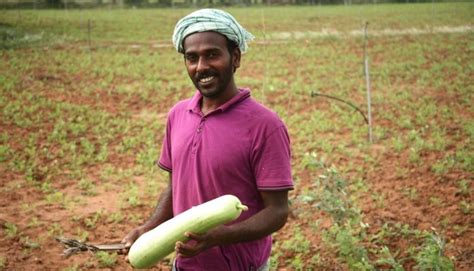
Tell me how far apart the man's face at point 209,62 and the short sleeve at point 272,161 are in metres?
0.28

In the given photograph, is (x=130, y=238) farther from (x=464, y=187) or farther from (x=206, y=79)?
Result: (x=464, y=187)

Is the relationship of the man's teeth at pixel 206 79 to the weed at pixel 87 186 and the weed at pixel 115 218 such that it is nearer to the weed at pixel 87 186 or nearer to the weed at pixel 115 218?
the weed at pixel 115 218

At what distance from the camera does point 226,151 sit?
190 cm

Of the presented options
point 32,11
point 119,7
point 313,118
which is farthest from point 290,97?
point 119,7

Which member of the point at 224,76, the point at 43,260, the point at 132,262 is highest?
the point at 224,76

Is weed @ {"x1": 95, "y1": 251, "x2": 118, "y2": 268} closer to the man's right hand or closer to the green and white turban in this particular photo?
the man's right hand

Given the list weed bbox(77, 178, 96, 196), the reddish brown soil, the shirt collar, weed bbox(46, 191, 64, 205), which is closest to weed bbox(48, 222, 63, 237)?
the reddish brown soil

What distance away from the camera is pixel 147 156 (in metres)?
7.09

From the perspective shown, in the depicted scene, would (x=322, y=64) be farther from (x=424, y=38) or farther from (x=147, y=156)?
(x=147, y=156)

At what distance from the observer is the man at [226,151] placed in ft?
6.14

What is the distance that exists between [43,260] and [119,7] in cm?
2752

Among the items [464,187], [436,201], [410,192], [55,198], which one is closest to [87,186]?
[55,198]

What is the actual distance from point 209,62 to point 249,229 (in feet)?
2.14

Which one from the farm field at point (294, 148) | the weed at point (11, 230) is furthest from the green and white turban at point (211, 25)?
the weed at point (11, 230)
